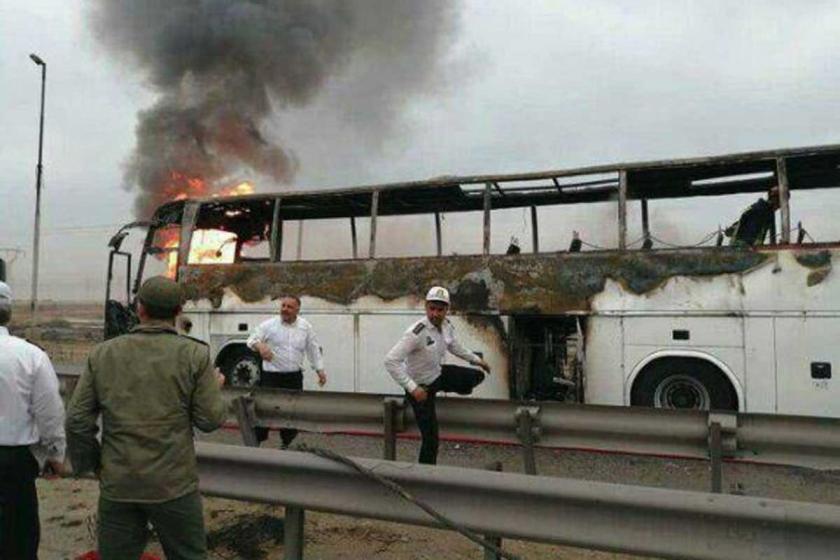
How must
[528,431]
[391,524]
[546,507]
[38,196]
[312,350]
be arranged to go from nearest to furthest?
[546,507], [391,524], [528,431], [312,350], [38,196]

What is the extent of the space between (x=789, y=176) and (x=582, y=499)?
20.3 feet

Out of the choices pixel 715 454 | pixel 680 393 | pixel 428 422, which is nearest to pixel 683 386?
pixel 680 393

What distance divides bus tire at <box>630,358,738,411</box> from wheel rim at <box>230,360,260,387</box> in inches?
207

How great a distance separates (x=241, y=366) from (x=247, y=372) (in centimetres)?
13

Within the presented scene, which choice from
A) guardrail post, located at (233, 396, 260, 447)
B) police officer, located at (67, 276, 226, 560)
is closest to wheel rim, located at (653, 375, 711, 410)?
guardrail post, located at (233, 396, 260, 447)

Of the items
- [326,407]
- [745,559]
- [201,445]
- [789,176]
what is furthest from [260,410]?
[789,176]

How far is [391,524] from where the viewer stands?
15.7 ft

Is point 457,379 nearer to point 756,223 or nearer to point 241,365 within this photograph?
point 756,223

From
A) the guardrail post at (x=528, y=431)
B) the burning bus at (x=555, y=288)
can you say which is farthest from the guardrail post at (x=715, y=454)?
the burning bus at (x=555, y=288)

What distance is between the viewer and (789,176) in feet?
25.0

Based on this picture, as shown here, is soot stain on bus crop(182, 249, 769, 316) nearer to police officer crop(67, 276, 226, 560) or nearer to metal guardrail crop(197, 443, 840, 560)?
metal guardrail crop(197, 443, 840, 560)

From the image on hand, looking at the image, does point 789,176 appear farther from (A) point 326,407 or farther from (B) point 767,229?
(A) point 326,407

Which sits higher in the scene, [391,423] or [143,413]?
[143,413]

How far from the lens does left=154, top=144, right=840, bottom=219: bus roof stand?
7.56m
